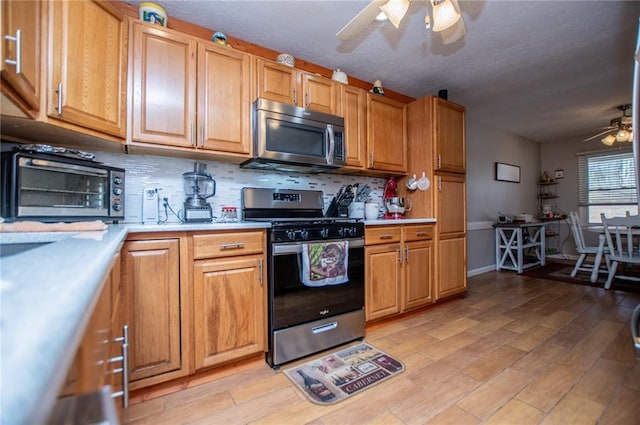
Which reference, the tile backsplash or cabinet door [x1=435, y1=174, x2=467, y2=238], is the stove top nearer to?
the tile backsplash

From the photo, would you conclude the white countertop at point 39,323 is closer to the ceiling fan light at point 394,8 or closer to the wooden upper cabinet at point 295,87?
the ceiling fan light at point 394,8

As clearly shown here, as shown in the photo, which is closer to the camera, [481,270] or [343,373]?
[343,373]

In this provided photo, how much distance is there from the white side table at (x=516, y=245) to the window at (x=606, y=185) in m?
1.16

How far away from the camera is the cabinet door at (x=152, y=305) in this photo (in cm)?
145

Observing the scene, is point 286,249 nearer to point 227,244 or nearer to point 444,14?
point 227,244

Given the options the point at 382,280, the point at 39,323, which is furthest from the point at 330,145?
the point at 39,323

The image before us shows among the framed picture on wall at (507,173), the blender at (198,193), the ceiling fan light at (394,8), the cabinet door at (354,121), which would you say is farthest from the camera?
the framed picture on wall at (507,173)

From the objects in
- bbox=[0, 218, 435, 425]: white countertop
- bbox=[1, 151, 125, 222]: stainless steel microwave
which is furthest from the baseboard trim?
bbox=[0, 218, 435, 425]: white countertop

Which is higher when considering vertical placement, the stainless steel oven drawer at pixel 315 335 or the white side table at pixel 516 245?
the white side table at pixel 516 245

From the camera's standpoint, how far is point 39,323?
283mm

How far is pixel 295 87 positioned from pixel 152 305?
180cm

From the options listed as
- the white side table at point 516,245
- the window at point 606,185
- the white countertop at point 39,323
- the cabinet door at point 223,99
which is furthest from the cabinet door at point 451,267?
the window at point 606,185

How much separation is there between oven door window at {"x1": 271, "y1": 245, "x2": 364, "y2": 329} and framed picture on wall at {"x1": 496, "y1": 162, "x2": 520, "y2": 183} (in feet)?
12.7

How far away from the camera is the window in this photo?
478cm
